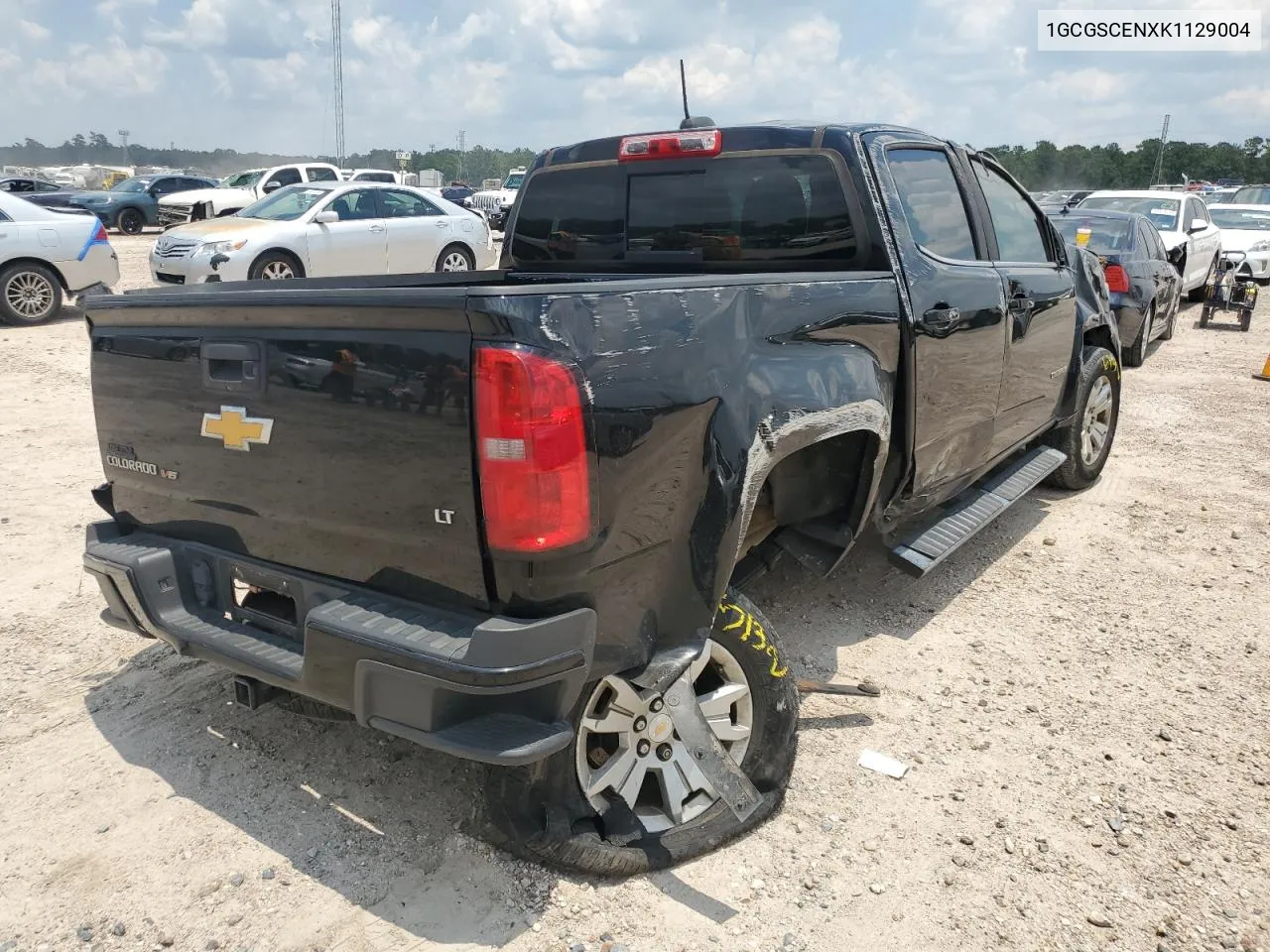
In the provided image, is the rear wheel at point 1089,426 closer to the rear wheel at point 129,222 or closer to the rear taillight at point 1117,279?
the rear taillight at point 1117,279

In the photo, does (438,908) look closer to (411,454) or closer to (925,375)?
(411,454)

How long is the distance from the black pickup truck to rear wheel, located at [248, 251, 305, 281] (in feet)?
30.4

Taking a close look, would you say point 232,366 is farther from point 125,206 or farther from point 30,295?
point 125,206

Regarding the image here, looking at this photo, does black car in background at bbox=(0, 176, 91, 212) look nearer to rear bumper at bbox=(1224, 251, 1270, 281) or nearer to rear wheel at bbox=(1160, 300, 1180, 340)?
rear wheel at bbox=(1160, 300, 1180, 340)

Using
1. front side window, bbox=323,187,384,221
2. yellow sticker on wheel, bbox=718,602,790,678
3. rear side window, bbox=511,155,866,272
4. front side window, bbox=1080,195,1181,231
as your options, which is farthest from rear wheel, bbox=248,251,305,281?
front side window, bbox=1080,195,1181,231

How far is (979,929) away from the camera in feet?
8.43

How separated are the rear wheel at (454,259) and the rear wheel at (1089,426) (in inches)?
395

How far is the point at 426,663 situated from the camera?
7.16 feet

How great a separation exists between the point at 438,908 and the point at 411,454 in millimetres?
1246

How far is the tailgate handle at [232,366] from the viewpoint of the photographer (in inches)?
100

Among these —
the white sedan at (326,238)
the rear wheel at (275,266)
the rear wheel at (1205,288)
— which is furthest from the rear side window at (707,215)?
the rear wheel at (1205,288)

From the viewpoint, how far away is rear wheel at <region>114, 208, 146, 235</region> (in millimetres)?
25172

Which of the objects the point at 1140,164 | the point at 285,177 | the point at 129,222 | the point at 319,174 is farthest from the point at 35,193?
the point at 1140,164

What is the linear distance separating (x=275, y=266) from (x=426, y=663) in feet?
36.5
